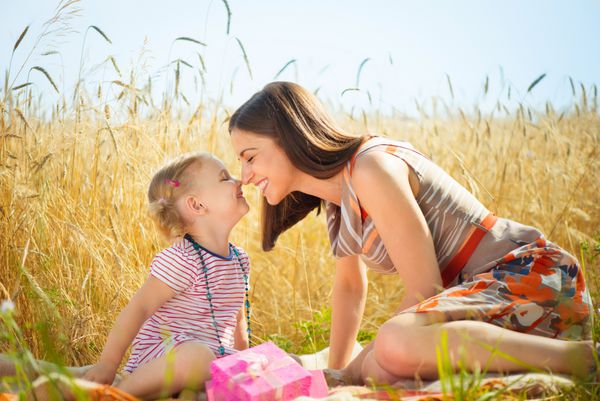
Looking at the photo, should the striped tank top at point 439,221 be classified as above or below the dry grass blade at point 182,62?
below

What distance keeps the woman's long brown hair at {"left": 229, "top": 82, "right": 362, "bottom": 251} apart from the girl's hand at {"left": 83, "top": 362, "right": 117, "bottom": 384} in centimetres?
92

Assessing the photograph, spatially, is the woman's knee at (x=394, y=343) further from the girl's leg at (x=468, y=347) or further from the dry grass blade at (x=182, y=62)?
the dry grass blade at (x=182, y=62)

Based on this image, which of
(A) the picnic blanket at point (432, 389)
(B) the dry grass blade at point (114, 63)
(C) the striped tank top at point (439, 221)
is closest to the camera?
(A) the picnic blanket at point (432, 389)

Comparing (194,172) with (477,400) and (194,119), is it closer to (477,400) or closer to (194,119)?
(194,119)

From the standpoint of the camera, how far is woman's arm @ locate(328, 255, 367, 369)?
2.43 metres

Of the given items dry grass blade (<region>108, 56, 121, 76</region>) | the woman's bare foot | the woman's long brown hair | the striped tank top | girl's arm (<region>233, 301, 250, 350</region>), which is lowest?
the woman's bare foot

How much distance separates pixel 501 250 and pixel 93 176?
1717 millimetres

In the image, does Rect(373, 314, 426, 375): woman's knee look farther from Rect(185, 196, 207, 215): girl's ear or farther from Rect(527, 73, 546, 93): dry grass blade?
Rect(527, 73, 546, 93): dry grass blade

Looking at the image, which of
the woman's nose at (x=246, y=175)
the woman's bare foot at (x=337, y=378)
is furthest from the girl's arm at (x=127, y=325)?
the woman's bare foot at (x=337, y=378)

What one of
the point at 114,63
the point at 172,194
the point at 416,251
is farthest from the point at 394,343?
the point at 114,63

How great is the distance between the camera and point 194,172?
2232mm

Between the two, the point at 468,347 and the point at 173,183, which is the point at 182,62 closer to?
the point at 173,183

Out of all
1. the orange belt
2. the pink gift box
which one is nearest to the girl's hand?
the pink gift box

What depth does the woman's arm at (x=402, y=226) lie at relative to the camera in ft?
6.28
